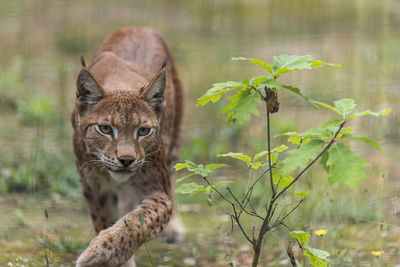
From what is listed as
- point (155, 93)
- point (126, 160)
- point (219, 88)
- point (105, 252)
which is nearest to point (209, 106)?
point (155, 93)

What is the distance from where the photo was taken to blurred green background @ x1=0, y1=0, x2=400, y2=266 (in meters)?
4.41

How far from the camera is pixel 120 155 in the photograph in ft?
11.6

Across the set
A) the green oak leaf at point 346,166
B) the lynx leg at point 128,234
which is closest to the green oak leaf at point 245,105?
the green oak leaf at point 346,166

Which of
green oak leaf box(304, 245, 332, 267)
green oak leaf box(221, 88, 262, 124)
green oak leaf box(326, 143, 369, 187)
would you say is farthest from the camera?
green oak leaf box(304, 245, 332, 267)

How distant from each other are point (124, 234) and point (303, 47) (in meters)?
6.37

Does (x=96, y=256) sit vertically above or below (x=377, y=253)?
above

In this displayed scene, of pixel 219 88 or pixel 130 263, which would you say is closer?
pixel 219 88

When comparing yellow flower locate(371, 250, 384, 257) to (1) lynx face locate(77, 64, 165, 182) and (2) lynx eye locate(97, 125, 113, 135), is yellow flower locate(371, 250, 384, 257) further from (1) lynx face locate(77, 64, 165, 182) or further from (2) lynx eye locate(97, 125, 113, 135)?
(2) lynx eye locate(97, 125, 113, 135)

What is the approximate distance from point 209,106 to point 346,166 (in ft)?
15.9

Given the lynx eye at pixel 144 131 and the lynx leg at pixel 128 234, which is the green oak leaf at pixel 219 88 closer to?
the lynx leg at pixel 128 234

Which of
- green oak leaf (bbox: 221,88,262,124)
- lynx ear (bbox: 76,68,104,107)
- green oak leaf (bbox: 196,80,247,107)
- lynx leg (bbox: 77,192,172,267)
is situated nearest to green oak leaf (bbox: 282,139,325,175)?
green oak leaf (bbox: 221,88,262,124)

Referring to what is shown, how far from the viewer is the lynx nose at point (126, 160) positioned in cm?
354

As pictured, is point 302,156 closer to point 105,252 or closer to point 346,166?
point 346,166

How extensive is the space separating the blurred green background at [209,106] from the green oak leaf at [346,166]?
1249mm
